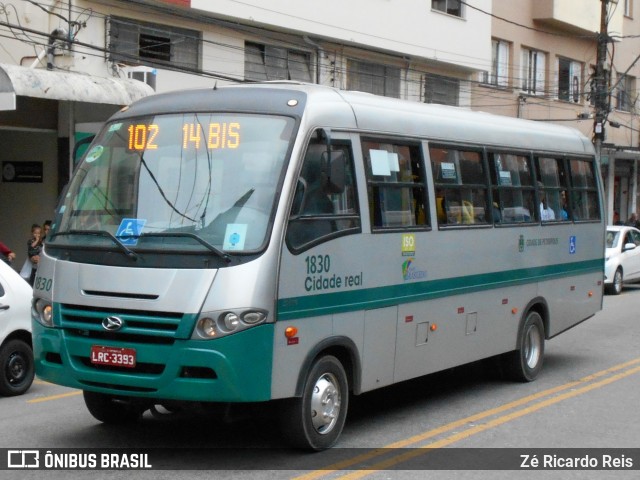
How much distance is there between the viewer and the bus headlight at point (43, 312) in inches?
313

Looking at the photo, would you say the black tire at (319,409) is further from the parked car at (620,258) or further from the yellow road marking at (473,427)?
the parked car at (620,258)

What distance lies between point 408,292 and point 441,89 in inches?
832

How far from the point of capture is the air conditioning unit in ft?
63.5

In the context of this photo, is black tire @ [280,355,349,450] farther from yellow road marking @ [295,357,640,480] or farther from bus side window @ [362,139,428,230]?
bus side window @ [362,139,428,230]

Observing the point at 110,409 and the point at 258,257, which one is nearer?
the point at 258,257

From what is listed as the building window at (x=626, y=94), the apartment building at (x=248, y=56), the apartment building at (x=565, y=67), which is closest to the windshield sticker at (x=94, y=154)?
the apartment building at (x=248, y=56)

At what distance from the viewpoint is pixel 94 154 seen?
28.2ft

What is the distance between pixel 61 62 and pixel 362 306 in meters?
12.3

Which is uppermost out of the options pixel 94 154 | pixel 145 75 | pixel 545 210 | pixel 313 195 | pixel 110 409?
pixel 145 75

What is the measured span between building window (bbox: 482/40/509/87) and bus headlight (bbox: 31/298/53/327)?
1017 inches

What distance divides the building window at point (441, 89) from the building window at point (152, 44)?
9291 millimetres

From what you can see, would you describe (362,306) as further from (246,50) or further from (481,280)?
(246,50)

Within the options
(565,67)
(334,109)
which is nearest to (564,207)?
(334,109)

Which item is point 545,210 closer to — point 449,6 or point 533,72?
point 449,6
